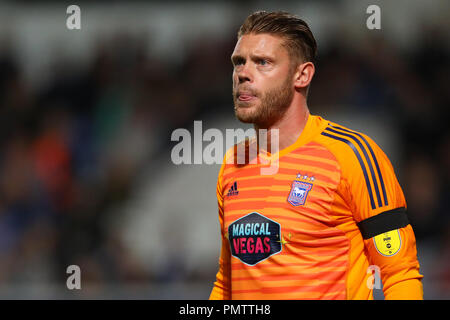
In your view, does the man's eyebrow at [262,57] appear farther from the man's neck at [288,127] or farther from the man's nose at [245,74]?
the man's neck at [288,127]

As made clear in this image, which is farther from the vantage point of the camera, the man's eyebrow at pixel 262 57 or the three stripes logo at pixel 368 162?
the man's eyebrow at pixel 262 57

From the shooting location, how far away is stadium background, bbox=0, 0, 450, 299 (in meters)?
8.13

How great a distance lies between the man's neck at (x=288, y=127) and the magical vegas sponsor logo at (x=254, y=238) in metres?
0.42

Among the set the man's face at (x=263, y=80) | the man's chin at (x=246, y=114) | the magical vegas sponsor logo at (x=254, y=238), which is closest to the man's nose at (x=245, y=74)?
the man's face at (x=263, y=80)

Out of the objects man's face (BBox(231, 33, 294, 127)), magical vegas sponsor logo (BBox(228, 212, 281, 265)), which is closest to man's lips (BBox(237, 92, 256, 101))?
man's face (BBox(231, 33, 294, 127))

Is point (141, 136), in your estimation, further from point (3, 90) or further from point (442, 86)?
point (442, 86)

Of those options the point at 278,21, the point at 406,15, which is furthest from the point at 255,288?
the point at 406,15

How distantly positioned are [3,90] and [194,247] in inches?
149

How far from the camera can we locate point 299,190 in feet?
11.5

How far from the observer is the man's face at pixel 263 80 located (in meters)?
3.65

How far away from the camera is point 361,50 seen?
8750 mm

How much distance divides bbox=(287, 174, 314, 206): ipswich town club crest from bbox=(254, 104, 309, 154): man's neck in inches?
10.2

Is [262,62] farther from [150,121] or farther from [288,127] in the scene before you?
[150,121]
